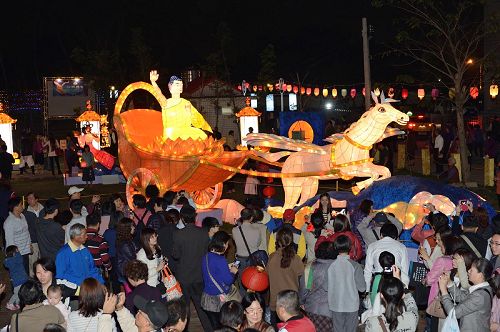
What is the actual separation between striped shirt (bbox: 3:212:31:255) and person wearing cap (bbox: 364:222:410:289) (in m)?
5.13

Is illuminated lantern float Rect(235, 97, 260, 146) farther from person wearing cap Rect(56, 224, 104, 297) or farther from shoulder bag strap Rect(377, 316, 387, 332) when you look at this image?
shoulder bag strap Rect(377, 316, 387, 332)

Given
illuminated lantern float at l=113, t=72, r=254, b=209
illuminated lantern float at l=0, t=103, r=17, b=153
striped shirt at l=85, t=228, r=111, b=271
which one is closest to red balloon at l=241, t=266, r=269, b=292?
striped shirt at l=85, t=228, r=111, b=271

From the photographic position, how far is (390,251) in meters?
7.54

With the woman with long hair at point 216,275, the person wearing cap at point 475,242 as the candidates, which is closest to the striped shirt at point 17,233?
the woman with long hair at point 216,275

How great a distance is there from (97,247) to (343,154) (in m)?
6.93

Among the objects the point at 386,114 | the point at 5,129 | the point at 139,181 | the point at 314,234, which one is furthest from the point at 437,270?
the point at 5,129

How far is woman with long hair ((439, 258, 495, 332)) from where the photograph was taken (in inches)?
245

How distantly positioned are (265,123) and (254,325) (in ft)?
128

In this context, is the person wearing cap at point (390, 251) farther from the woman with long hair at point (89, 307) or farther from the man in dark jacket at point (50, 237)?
the man in dark jacket at point (50, 237)

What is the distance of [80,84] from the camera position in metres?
40.3

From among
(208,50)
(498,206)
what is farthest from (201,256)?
(208,50)

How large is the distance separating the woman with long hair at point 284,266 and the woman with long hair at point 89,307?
7.26 feet

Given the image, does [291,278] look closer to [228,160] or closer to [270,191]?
[228,160]

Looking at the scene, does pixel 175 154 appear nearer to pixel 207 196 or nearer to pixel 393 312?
pixel 207 196
